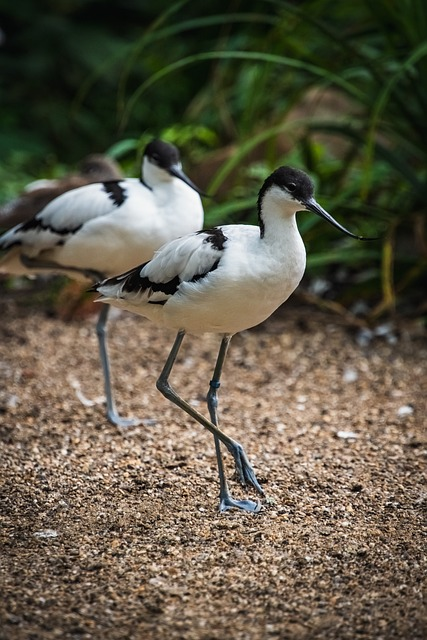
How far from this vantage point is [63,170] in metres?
6.85

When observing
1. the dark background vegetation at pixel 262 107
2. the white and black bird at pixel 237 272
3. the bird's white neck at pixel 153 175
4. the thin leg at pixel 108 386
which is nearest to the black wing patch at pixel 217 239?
the white and black bird at pixel 237 272

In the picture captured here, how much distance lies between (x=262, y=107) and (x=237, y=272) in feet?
10.8

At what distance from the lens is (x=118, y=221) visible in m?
3.89

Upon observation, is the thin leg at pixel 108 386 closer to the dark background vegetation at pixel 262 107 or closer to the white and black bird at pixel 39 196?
the white and black bird at pixel 39 196

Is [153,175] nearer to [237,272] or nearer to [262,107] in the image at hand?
[237,272]

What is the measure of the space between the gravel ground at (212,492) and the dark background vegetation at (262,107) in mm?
716

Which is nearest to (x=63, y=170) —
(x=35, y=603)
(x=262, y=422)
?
(x=262, y=422)

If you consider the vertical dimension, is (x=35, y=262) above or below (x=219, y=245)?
below

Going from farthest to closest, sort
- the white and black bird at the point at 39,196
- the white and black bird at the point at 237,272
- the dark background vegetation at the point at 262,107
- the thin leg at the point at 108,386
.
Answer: the dark background vegetation at the point at 262,107 → the white and black bird at the point at 39,196 → the thin leg at the point at 108,386 → the white and black bird at the point at 237,272

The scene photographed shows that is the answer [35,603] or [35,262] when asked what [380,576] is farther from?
[35,262]

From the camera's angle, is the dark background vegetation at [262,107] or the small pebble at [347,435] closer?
the small pebble at [347,435]

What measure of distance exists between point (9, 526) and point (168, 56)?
20.8 ft

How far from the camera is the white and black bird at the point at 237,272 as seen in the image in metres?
2.99

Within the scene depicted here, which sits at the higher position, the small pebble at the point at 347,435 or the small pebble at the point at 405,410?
the small pebble at the point at 347,435
